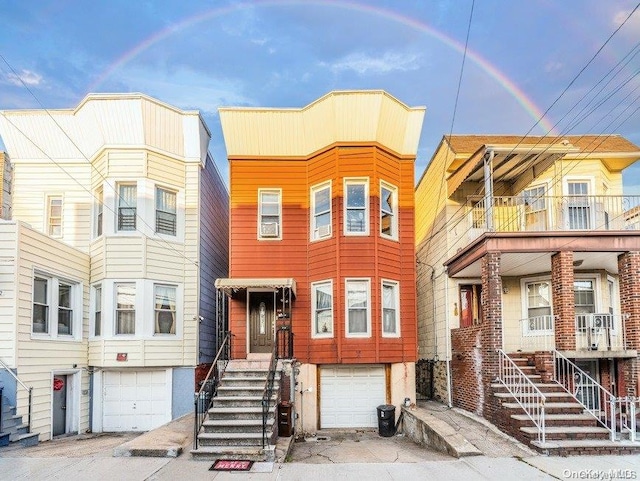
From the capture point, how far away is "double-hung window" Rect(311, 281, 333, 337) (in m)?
16.3

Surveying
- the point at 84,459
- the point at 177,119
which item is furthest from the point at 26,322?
the point at 177,119

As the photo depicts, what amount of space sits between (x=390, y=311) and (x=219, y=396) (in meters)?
6.10

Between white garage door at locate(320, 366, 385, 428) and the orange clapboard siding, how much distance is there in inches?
29.4

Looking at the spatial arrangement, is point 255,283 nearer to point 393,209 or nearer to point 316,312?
point 316,312

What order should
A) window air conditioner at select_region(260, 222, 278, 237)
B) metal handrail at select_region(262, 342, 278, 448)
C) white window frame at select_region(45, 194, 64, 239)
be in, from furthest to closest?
1. white window frame at select_region(45, 194, 64, 239)
2. window air conditioner at select_region(260, 222, 278, 237)
3. metal handrail at select_region(262, 342, 278, 448)

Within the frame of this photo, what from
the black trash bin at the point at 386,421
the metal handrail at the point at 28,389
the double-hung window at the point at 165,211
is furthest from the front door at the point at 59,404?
the black trash bin at the point at 386,421

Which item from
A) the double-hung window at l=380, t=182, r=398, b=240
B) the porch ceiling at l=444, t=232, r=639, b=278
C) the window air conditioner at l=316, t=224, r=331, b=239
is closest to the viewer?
the porch ceiling at l=444, t=232, r=639, b=278

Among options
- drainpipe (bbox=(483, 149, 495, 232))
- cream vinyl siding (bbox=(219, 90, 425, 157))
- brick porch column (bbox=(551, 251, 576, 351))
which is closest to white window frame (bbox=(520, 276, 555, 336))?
brick porch column (bbox=(551, 251, 576, 351))

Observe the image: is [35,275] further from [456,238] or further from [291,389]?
[456,238]

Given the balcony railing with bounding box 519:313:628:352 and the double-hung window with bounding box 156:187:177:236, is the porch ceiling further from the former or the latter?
the double-hung window with bounding box 156:187:177:236

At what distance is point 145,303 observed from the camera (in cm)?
1623

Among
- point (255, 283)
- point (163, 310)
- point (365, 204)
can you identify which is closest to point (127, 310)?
point (163, 310)

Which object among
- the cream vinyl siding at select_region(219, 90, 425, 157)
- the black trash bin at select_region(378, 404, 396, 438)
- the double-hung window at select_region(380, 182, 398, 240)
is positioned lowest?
the black trash bin at select_region(378, 404, 396, 438)

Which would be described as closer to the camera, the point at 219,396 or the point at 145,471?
the point at 145,471
